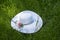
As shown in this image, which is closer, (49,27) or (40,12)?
(49,27)

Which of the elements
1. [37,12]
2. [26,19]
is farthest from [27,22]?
[37,12]

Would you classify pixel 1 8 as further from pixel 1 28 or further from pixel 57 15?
pixel 57 15

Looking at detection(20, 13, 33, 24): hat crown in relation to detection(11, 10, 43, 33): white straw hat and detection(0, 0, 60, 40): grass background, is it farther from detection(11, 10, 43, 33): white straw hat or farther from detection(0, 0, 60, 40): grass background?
detection(0, 0, 60, 40): grass background

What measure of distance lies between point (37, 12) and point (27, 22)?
218 mm

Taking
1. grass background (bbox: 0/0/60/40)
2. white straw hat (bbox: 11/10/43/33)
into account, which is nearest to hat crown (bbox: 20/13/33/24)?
white straw hat (bbox: 11/10/43/33)

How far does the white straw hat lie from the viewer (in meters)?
1.99

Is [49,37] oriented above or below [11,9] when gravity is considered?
below

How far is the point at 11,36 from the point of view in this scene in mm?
1987

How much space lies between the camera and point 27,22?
2.02 metres

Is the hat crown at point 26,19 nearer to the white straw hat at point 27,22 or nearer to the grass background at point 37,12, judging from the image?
the white straw hat at point 27,22

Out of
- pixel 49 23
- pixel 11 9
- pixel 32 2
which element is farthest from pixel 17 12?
pixel 49 23

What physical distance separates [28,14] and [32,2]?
0.25 m

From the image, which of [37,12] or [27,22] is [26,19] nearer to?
[27,22]

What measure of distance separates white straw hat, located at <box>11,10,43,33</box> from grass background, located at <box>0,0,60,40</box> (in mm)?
41
